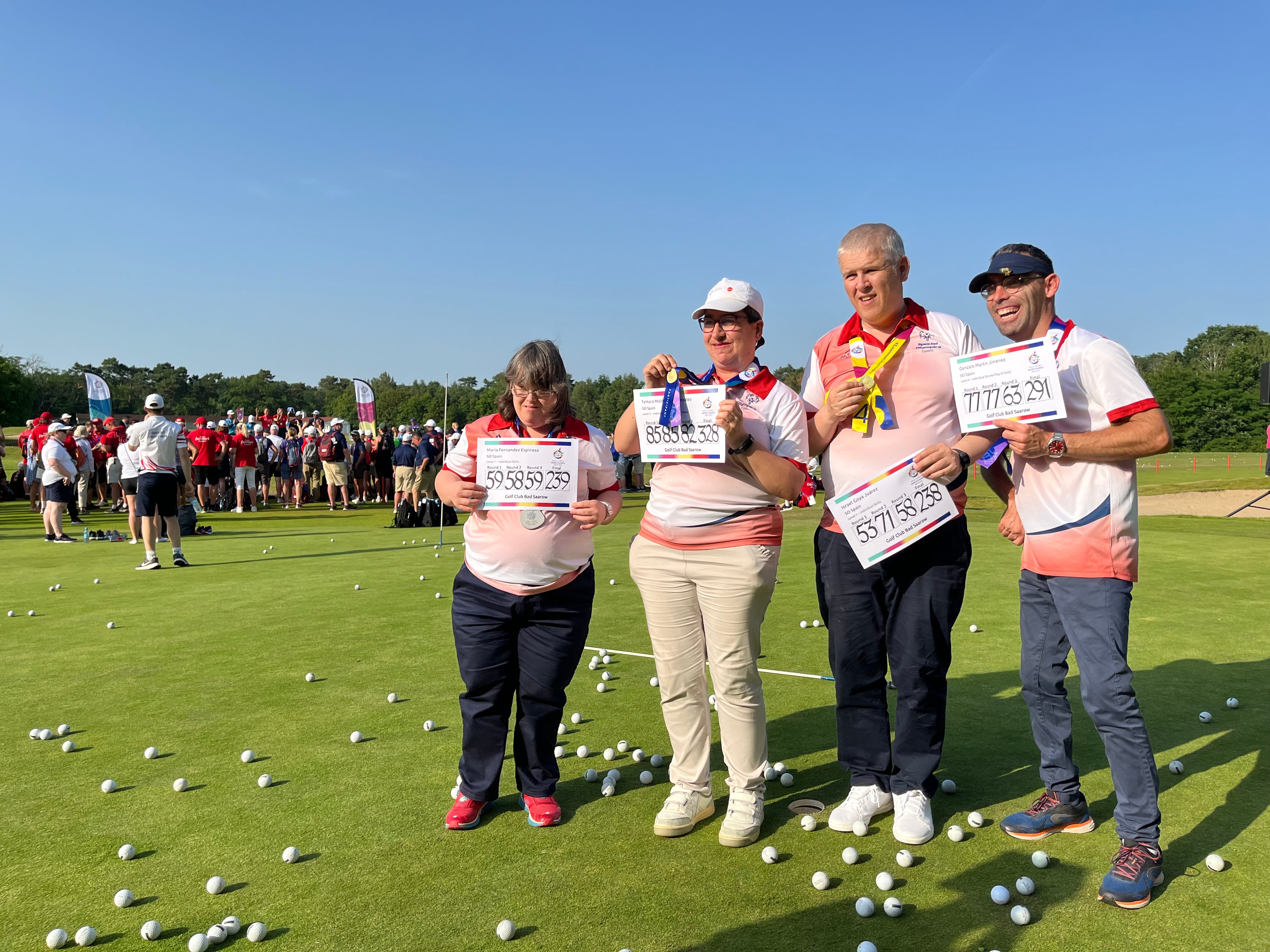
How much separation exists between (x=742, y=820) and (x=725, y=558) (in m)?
1.22

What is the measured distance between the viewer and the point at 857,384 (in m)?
3.78

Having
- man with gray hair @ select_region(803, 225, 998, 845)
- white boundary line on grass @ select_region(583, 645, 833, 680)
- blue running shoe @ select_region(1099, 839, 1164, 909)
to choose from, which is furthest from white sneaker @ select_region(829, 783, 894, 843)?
white boundary line on grass @ select_region(583, 645, 833, 680)

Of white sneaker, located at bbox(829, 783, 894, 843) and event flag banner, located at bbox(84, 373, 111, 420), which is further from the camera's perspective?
event flag banner, located at bbox(84, 373, 111, 420)

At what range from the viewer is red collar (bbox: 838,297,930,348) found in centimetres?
401

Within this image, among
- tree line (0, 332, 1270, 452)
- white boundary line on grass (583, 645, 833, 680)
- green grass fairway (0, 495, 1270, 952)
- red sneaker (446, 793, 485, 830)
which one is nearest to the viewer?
green grass fairway (0, 495, 1270, 952)

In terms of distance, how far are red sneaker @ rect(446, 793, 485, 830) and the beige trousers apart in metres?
0.97

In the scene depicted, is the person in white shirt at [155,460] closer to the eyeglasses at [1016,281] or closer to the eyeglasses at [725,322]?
the eyeglasses at [725,322]

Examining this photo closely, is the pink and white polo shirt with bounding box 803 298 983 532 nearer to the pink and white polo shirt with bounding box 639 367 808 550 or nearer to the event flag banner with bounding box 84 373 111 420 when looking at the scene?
the pink and white polo shirt with bounding box 639 367 808 550

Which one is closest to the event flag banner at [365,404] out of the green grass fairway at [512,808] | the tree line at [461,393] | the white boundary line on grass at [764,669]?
the tree line at [461,393]

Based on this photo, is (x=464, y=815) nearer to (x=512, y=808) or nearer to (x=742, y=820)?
(x=512, y=808)

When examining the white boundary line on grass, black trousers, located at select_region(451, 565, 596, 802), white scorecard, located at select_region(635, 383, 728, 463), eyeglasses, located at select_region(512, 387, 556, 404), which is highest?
eyeglasses, located at select_region(512, 387, 556, 404)

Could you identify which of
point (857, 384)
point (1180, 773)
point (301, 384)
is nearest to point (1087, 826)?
point (1180, 773)

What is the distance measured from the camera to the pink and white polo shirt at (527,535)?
414 centimetres

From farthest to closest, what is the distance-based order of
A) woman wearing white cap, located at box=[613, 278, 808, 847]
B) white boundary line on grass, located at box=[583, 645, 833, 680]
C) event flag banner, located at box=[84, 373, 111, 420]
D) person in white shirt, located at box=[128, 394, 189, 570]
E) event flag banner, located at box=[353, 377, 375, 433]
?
event flag banner, located at box=[353, 377, 375, 433] < event flag banner, located at box=[84, 373, 111, 420] < person in white shirt, located at box=[128, 394, 189, 570] < white boundary line on grass, located at box=[583, 645, 833, 680] < woman wearing white cap, located at box=[613, 278, 808, 847]
